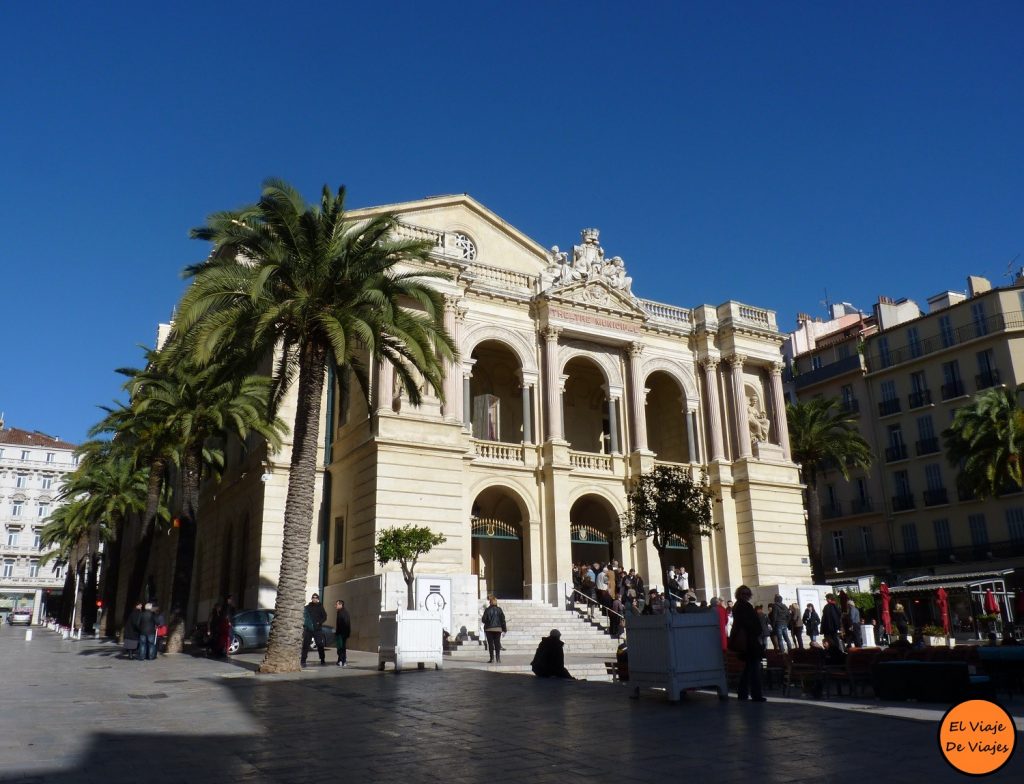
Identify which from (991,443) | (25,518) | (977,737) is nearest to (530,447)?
(991,443)

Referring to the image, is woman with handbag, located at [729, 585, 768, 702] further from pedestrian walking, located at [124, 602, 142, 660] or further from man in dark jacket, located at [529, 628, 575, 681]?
pedestrian walking, located at [124, 602, 142, 660]

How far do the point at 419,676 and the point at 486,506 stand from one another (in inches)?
723

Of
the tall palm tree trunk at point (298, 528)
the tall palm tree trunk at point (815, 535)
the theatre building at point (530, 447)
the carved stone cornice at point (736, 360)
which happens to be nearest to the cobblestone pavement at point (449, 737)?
the tall palm tree trunk at point (298, 528)

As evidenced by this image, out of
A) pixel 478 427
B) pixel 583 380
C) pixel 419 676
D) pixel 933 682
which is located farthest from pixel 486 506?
pixel 933 682

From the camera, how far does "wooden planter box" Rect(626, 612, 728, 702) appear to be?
11117mm

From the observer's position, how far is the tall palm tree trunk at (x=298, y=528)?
57.4 feet

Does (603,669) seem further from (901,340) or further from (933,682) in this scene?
(901,340)

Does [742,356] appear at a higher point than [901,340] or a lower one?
lower

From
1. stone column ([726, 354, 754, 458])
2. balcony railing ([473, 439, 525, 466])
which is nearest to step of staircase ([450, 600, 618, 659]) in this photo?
balcony railing ([473, 439, 525, 466])

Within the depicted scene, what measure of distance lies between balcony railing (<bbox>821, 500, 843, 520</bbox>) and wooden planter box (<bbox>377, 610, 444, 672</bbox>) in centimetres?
3983

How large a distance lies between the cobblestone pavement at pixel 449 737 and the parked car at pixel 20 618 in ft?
272

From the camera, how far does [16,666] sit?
2147cm

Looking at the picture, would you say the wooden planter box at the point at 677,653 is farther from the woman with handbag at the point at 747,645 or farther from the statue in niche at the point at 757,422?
the statue in niche at the point at 757,422

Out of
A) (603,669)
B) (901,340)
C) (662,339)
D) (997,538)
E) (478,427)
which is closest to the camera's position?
(603,669)
